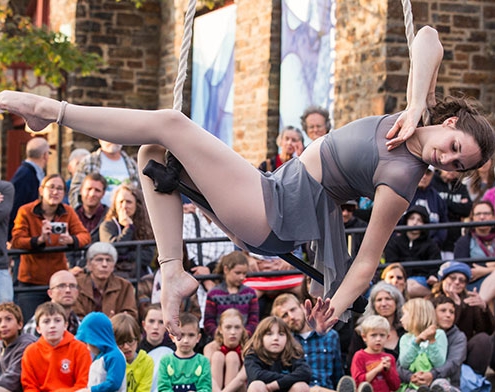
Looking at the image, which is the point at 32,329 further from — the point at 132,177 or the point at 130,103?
the point at 130,103

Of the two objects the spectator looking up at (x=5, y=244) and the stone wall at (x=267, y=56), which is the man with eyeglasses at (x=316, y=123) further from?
the stone wall at (x=267, y=56)

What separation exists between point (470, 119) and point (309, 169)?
0.71 metres

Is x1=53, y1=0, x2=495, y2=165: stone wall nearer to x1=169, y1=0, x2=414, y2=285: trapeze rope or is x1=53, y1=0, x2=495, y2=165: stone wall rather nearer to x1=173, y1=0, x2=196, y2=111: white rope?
x1=169, y1=0, x2=414, y2=285: trapeze rope

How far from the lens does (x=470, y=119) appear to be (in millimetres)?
5145

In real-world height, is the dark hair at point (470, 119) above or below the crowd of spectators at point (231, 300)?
above

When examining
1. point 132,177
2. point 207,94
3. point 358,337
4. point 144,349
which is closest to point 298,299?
point 358,337

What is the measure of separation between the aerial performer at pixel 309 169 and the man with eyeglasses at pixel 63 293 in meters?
3.06

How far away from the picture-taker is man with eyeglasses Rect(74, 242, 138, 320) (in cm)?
866

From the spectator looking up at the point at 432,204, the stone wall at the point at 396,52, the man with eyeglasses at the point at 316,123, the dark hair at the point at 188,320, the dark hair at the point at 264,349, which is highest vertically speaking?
the stone wall at the point at 396,52

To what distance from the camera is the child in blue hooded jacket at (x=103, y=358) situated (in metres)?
7.61

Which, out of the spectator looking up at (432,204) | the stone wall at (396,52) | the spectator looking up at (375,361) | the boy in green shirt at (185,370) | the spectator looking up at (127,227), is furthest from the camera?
the stone wall at (396,52)

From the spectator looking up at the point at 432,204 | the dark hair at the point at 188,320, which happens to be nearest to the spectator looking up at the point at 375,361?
the dark hair at the point at 188,320

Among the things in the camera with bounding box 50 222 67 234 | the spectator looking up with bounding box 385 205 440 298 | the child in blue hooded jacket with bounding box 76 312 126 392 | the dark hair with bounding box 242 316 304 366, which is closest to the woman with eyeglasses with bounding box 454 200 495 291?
the spectator looking up with bounding box 385 205 440 298

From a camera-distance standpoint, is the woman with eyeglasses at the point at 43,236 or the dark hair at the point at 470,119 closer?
the dark hair at the point at 470,119
